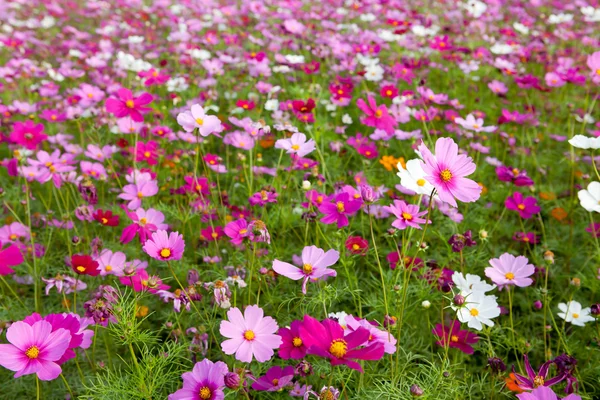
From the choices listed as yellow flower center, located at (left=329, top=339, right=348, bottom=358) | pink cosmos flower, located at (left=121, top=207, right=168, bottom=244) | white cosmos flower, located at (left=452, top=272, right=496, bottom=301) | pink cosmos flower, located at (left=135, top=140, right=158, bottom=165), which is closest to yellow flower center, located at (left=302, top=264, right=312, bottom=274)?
yellow flower center, located at (left=329, top=339, right=348, bottom=358)

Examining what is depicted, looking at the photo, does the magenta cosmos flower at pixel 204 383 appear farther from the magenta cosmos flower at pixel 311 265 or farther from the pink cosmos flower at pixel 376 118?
the pink cosmos flower at pixel 376 118

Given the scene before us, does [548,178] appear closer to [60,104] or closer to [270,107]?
[270,107]

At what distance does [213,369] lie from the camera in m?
0.99

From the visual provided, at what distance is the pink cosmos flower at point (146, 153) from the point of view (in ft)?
6.24

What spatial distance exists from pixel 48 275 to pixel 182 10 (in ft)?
10.9

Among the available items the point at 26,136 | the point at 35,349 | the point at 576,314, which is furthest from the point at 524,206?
the point at 26,136

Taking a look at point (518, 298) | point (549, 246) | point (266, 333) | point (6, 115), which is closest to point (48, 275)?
point (6, 115)

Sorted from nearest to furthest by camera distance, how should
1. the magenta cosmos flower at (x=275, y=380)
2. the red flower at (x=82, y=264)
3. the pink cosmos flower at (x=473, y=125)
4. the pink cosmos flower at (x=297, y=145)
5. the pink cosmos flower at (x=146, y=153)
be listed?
1. the magenta cosmos flower at (x=275, y=380)
2. the red flower at (x=82, y=264)
3. the pink cosmos flower at (x=297, y=145)
4. the pink cosmos flower at (x=146, y=153)
5. the pink cosmos flower at (x=473, y=125)

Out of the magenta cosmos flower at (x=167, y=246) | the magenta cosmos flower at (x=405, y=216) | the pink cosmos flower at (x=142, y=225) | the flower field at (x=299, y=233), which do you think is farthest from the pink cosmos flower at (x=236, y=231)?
the magenta cosmos flower at (x=405, y=216)

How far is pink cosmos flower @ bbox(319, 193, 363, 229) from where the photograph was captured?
4.16 feet

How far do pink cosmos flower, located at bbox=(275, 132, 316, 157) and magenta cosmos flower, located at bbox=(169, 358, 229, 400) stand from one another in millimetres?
746

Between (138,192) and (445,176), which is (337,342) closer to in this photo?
(445,176)

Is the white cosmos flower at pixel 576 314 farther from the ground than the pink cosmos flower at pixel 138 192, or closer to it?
closer to it

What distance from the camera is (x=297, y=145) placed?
1582mm
